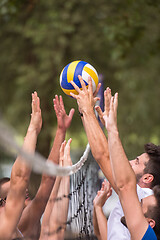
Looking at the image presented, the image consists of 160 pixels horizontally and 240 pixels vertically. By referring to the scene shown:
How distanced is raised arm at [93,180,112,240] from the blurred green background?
5305 millimetres

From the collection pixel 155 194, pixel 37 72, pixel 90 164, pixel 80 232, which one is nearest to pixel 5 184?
pixel 80 232

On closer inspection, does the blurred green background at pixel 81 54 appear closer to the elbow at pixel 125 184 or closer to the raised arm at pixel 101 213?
the raised arm at pixel 101 213

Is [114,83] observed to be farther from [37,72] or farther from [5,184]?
[5,184]

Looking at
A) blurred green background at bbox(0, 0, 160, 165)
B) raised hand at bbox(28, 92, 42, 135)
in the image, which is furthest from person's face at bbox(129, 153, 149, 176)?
blurred green background at bbox(0, 0, 160, 165)

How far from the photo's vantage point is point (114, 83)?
1327 centimetres

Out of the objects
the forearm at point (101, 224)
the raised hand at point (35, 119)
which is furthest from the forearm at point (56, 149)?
the forearm at point (101, 224)

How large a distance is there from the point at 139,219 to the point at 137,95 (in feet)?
34.4

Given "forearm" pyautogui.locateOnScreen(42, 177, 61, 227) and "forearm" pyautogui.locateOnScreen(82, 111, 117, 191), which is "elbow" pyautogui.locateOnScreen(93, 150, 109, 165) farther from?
"forearm" pyautogui.locateOnScreen(42, 177, 61, 227)

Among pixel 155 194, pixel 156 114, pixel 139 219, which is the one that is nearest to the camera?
pixel 139 219

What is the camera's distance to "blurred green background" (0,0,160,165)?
951 centimetres

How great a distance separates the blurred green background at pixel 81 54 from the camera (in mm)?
9508

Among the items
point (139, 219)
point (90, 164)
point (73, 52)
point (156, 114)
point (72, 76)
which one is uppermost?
point (73, 52)

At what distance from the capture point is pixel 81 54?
12.3 meters

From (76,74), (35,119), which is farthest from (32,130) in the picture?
Result: (76,74)
